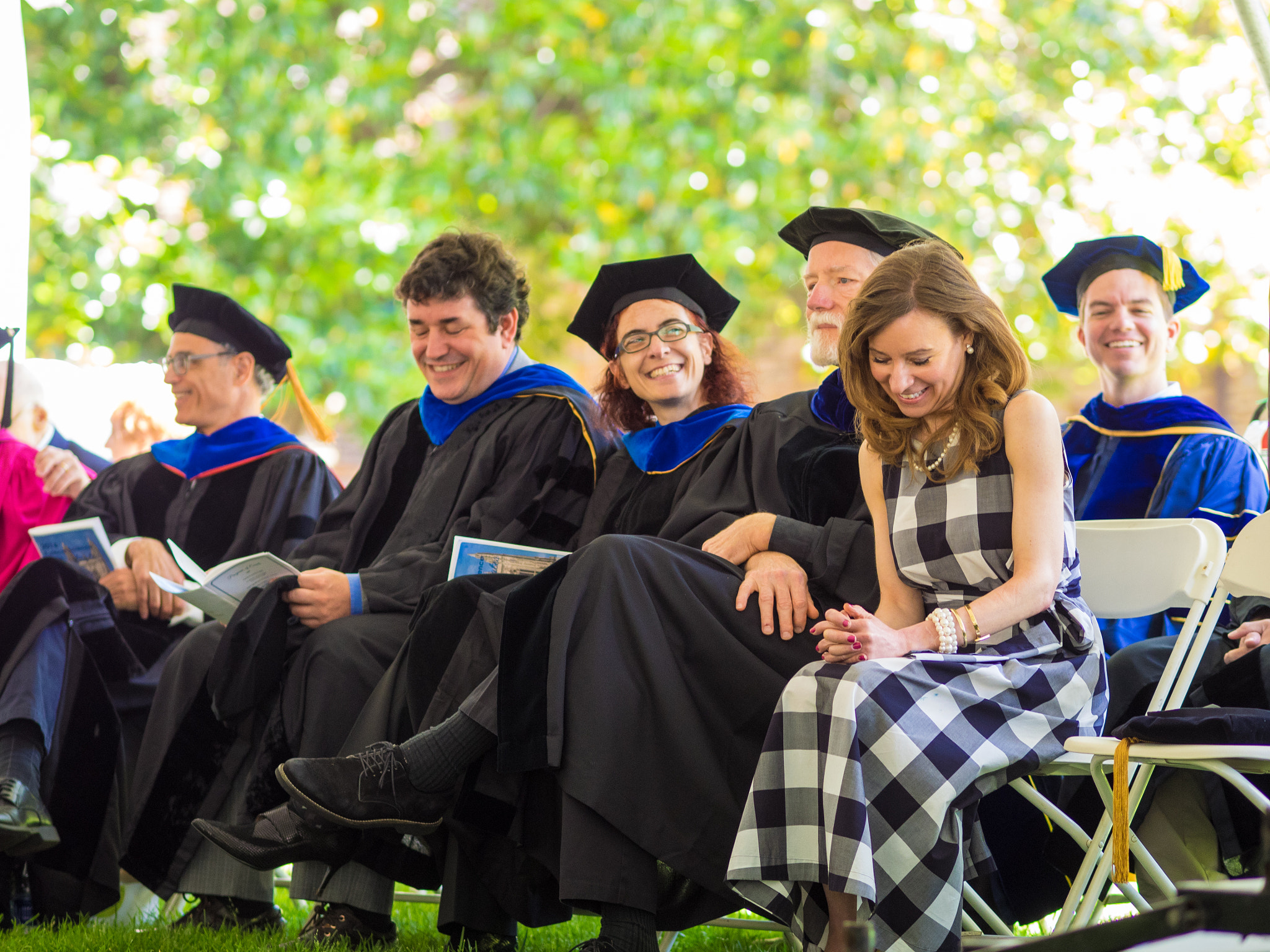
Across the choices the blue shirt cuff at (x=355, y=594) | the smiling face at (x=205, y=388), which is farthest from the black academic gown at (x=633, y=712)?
the smiling face at (x=205, y=388)

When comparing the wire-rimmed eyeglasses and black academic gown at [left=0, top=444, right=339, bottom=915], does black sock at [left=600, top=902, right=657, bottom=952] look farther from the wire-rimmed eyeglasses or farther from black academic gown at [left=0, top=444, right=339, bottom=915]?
the wire-rimmed eyeglasses

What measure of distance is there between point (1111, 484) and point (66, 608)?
3189 millimetres

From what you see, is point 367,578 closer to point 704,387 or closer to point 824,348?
point 704,387

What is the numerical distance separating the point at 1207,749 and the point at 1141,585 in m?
0.91

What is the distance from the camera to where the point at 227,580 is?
3.45 metres

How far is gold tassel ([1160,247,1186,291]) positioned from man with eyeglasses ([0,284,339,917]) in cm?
292

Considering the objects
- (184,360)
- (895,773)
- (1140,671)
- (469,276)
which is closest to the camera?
(895,773)

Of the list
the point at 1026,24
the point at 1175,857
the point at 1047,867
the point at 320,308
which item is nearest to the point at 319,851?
the point at 1047,867

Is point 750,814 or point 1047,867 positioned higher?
point 750,814

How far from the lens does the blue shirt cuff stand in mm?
3537

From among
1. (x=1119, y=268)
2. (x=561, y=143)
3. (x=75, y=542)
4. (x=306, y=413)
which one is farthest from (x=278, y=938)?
(x=561, y=143)

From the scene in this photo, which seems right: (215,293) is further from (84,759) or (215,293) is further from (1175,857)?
(1175,857)

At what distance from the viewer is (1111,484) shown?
3801 mm

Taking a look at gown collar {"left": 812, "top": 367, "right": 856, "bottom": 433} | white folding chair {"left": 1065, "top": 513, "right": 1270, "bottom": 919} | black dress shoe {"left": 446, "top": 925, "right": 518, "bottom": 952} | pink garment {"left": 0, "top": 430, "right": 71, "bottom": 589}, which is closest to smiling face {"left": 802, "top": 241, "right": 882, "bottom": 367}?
gown collar {"left": 812, "top": 367, "right": 856, "bottom": 433}
